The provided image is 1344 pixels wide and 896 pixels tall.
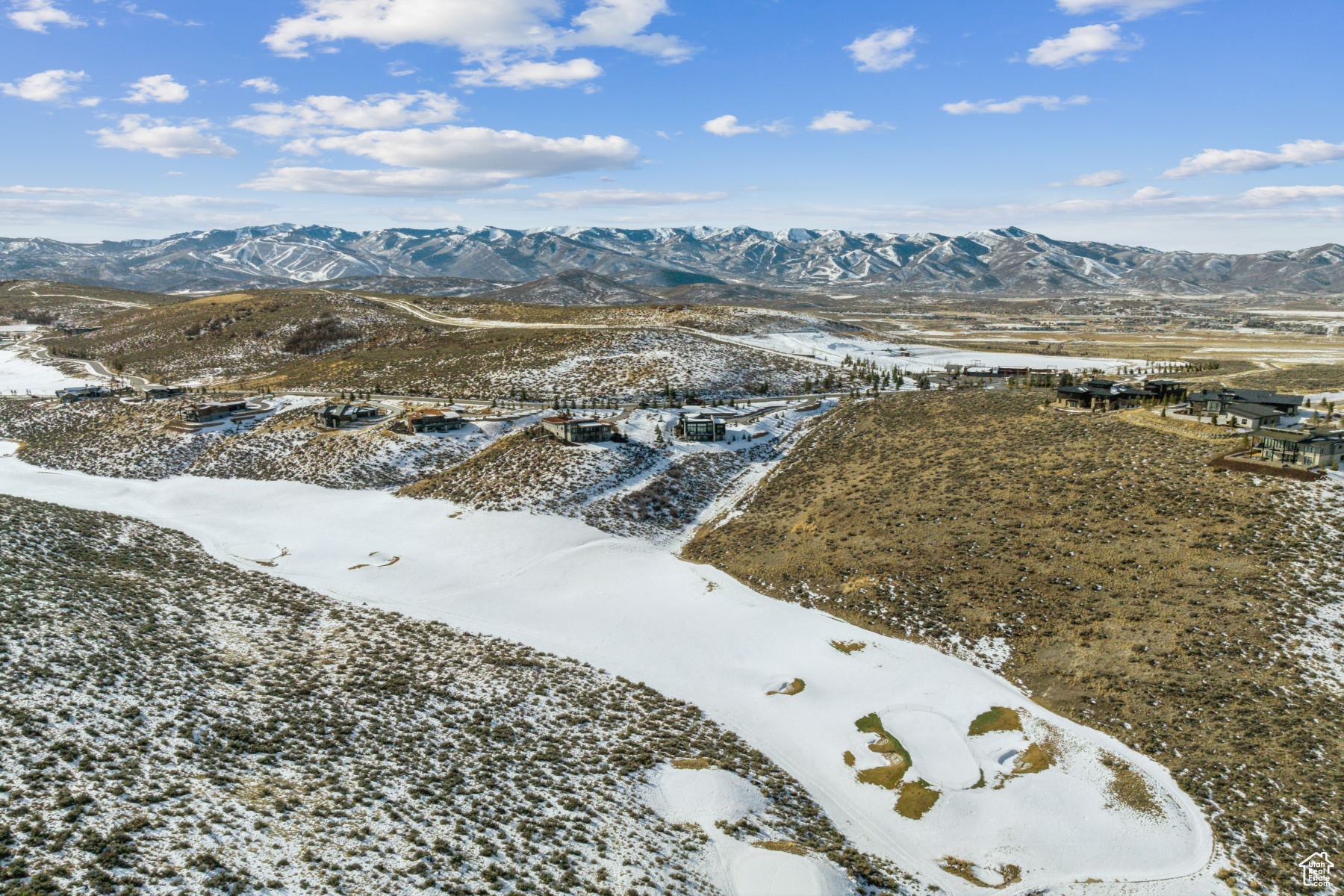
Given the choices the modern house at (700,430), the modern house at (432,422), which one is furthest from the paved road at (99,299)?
the modern house at (700,430)

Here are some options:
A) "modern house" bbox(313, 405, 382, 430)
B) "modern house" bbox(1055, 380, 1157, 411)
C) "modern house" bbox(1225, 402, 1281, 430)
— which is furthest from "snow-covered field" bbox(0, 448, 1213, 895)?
"modern house" bbox(1055, 380, 1157, 411)

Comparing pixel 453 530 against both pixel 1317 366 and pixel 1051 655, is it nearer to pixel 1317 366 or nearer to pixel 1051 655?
pixel 1051 655

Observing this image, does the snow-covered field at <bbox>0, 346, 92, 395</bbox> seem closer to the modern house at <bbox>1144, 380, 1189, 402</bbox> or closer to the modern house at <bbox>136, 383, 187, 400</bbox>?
the modern house at <bbox>136, 383, 187, 400</bbox>

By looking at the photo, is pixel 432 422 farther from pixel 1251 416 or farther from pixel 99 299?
pixel 99 299

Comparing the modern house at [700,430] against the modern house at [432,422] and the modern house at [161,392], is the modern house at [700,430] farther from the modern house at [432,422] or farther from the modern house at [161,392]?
the modern house at [161,392]

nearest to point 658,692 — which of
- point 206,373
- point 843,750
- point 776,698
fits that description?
point 776,698

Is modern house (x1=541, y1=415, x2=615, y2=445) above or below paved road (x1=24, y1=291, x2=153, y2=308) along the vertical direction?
below
